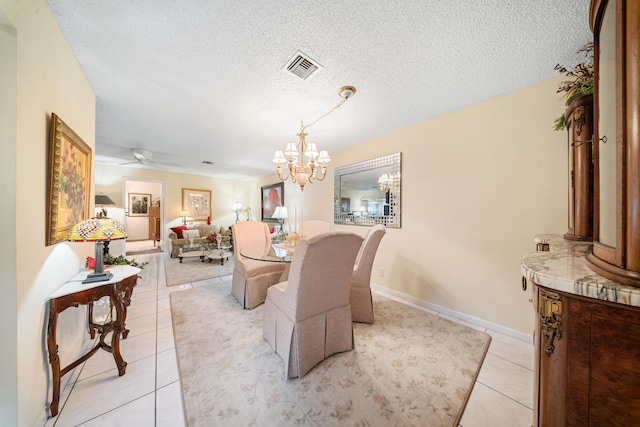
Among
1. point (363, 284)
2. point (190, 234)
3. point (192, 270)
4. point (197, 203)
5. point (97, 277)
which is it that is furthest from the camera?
point (197, 203)

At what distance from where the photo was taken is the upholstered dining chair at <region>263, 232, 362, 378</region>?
1.44 m

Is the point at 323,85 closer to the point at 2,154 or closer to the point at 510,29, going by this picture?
the point at 510,29

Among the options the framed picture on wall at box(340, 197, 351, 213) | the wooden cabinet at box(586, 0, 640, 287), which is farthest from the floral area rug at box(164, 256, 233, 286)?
the wooden cabinet at box(586, 0, 640, 287)

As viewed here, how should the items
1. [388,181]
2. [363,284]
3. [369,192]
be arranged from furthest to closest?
[369,192], [388,181], [363,284]

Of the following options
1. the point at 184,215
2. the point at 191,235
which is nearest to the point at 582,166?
the point at 191,235

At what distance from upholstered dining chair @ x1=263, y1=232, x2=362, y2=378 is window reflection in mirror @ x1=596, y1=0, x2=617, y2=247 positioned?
110cm

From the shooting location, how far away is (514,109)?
199 centimetres

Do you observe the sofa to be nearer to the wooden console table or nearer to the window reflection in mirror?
the wooden console table

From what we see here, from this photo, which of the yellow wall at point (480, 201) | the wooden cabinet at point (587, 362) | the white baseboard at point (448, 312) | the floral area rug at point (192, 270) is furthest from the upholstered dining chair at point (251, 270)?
the wooden cabinet at point (587, 362)

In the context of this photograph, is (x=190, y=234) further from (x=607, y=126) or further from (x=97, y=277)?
(x=607, y=126)

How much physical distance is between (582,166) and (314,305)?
2048 millimetres

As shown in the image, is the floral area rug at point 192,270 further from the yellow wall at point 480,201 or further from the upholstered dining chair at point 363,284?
the yellow wall at point 480,201

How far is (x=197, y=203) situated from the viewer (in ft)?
21.3

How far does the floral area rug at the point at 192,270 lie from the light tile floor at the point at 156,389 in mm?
1679
